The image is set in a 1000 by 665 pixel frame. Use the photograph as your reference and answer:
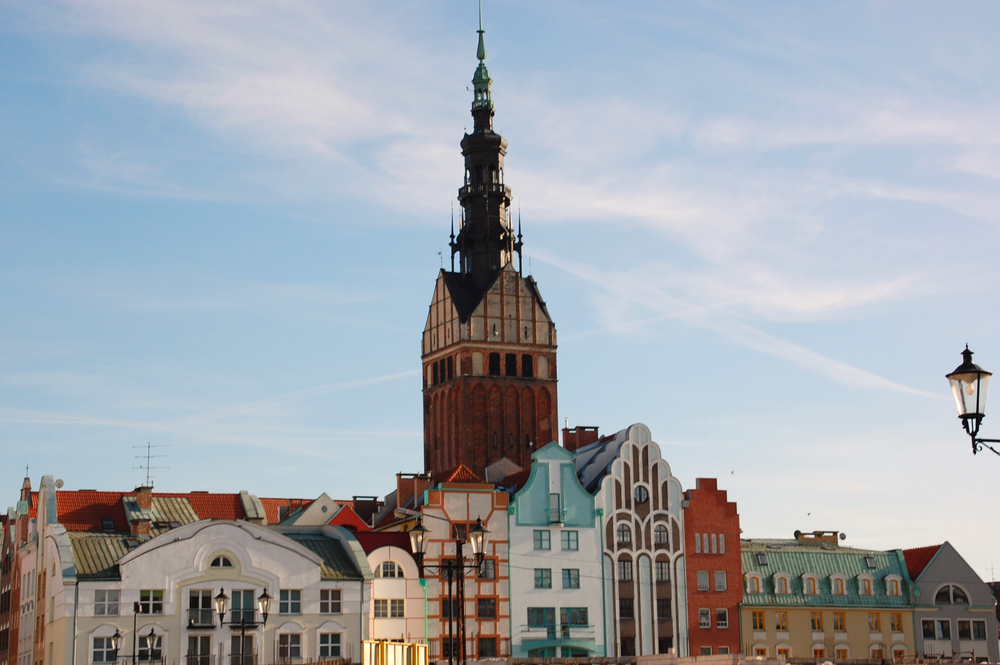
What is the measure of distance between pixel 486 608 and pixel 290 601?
1180 cm

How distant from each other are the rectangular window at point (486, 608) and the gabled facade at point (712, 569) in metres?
12.6

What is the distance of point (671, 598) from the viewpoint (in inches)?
3482

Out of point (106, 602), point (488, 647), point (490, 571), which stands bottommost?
point (488, 647)

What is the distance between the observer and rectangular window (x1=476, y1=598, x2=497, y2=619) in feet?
275

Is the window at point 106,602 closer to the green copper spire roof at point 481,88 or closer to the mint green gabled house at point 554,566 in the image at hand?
the mint green gabled house at point 554,566

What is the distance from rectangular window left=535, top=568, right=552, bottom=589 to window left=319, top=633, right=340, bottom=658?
509 inches

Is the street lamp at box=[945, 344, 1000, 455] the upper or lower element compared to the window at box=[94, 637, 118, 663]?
upper

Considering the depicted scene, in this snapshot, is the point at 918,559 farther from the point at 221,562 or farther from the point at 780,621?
the point at 221,562

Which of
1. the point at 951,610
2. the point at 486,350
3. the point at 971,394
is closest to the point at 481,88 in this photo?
the point at 486,350

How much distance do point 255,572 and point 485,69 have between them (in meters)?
63.6

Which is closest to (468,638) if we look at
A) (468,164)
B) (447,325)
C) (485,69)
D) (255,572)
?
(255,572)

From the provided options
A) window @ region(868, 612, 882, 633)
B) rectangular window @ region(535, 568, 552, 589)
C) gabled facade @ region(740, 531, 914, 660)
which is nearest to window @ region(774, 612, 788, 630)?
gabled facade @ region(740, 531, 914, 660)

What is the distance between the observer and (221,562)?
78.0 m

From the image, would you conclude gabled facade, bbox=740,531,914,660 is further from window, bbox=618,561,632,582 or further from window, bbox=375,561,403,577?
window, bbox=375,561,403,577
